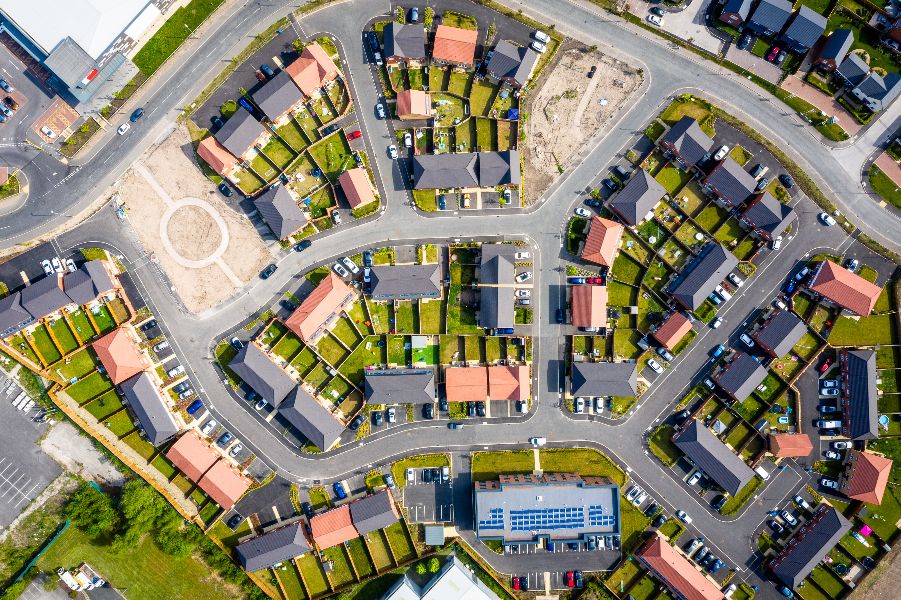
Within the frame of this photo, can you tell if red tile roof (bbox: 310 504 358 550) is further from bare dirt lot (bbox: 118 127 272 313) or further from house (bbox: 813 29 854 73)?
house (bbox: 813 29 854 73)

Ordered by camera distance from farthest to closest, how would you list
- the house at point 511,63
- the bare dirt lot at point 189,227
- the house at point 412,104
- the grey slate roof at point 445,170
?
1. the bare dirt lot at point 189,227
2. the house at point 511,63
3. the house at point 412,104
4. the grey slate roof at point 445,170

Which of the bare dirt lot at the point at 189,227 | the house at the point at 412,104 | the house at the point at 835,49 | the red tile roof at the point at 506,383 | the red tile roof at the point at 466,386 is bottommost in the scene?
the bare dirt lot at the point at 189,227

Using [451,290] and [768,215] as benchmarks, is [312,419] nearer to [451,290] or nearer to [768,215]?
[451,290]

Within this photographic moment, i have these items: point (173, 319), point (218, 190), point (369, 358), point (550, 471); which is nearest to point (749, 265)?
point (550, 471)

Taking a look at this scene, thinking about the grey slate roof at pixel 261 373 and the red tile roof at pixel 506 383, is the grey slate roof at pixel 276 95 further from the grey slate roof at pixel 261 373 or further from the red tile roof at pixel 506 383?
the red tile roof at pixel 506 383

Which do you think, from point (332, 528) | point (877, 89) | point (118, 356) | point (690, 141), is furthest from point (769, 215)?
point (118, 356)

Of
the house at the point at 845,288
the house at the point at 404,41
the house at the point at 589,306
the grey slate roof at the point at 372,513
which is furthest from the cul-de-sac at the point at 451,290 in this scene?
the grey slate roof at the point at 372,513
